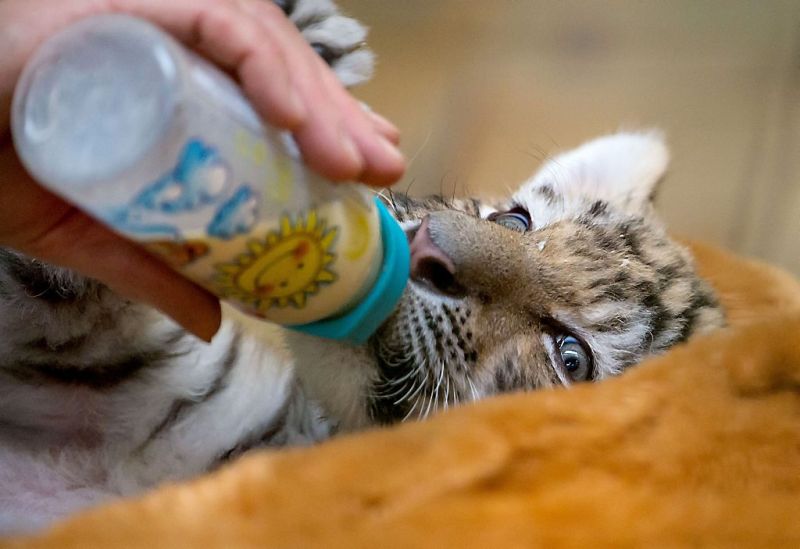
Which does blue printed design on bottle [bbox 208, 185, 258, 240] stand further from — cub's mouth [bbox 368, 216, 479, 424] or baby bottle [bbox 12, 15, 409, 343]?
cub's mouth [bbox 368, 216, 479, 424]

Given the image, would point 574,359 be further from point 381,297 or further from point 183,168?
point 183,168

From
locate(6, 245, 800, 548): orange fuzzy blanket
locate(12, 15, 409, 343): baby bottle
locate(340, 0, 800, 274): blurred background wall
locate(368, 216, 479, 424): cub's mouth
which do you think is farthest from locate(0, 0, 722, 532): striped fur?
locate(340, 0, 800, 274): blurred background wall

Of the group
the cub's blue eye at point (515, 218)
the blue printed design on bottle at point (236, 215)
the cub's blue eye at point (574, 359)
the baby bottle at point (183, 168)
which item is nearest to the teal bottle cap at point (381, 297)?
the baby bottle at point (183, 168)

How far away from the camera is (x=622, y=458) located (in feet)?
1.84

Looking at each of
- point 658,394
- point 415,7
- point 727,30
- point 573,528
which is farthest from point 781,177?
point 573,528

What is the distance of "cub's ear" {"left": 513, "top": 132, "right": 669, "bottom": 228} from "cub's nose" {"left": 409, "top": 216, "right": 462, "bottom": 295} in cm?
37

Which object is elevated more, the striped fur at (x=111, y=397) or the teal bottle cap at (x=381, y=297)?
the teal bottle cap at (x=381, y=297)

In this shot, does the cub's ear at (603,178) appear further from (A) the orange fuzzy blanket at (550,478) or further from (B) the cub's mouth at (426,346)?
(A) the orange fuzzy blanket at (550,478)

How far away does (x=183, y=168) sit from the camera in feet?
1.93

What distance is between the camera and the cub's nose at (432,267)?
0.91m

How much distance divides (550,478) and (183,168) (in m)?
0.36

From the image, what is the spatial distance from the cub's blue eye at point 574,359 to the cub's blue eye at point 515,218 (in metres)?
0.24

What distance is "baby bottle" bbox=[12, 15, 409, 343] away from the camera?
1.87ft

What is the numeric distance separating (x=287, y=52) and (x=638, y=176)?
0.97 meters
